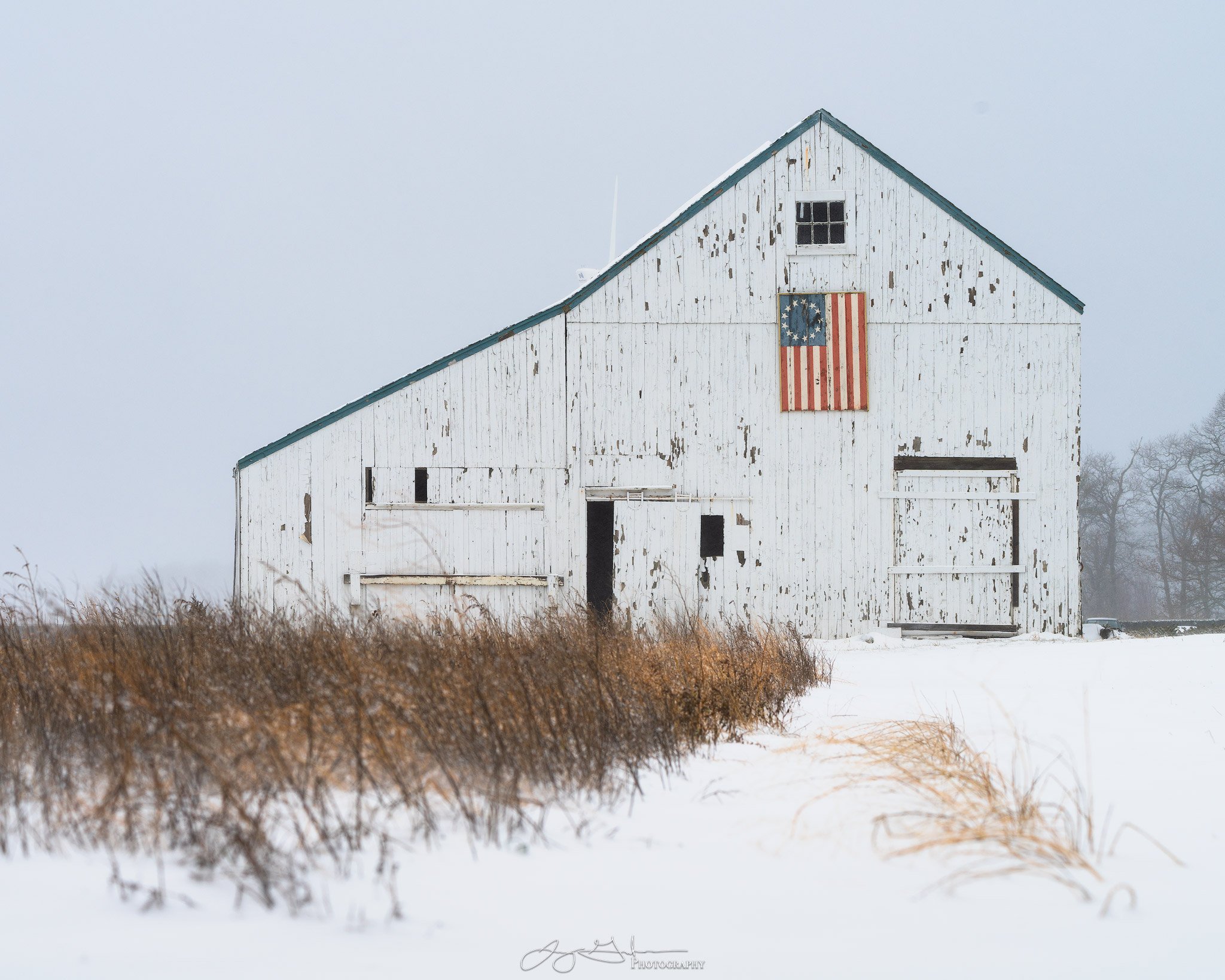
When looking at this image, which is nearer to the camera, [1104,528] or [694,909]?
[694,909]

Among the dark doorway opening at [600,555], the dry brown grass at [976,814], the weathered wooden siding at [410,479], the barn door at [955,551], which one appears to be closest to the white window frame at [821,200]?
the barn door at [955,551]

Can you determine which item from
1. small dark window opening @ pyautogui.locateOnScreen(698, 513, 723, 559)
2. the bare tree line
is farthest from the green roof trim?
the bare tree line

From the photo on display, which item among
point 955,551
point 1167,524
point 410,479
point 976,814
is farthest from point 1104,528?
point 976,814

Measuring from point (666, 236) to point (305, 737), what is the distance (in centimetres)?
1069

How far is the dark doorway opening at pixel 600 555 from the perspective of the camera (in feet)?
43.8

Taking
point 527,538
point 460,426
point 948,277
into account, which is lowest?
point 527,538

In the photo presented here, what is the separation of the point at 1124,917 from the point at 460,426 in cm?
1098

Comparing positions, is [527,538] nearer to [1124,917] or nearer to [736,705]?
[736,705]

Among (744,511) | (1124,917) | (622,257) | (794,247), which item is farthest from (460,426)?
(1124,917)

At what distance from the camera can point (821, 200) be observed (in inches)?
509

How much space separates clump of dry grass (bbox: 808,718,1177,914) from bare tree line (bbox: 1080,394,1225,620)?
25.8 meters

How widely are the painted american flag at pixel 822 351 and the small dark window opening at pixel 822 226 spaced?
0.84 metres

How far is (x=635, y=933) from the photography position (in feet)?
8.97

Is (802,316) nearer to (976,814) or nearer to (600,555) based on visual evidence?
(600,555)
